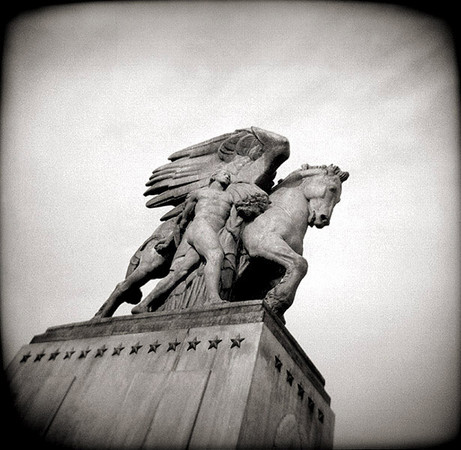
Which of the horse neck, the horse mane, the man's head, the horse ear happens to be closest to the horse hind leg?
the man's head

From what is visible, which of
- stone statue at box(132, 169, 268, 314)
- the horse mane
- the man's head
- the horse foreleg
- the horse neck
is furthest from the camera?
the horse mane

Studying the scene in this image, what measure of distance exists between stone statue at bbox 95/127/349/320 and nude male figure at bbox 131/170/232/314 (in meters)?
0.01

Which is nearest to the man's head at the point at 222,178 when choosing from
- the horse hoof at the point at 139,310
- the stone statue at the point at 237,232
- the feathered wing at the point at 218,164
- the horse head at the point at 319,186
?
the stone statue at the point at 237,232

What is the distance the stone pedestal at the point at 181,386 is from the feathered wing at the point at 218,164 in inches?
146

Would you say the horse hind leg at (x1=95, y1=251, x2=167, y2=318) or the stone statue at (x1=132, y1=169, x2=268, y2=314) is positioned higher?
the stone statue at (x1=132, y1=169, x2=268, y2=314)

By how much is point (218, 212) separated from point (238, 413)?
399cm

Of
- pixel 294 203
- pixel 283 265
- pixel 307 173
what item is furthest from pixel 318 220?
pixel 283 265

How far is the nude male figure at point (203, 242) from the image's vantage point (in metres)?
7.69

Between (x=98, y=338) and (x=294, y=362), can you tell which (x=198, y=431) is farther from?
(x=98, y=338)

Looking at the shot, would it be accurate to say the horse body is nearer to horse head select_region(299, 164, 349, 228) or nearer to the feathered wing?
horse head select_region(299, 164, 349, 228)

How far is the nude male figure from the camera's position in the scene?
303 inches

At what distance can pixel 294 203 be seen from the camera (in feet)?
29.5

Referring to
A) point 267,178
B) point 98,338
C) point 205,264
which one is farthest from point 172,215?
point 98,338

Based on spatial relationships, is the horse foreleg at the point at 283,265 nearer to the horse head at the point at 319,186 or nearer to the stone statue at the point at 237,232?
the stone statue at the point at 237,232
